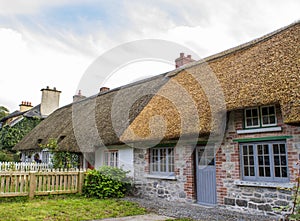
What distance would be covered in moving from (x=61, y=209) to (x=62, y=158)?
730 centimetres

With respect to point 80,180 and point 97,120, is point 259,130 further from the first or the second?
point 97,120

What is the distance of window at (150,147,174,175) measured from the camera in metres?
9.71

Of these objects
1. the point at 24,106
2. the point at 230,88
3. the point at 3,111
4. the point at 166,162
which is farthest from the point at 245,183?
the point at 3,111

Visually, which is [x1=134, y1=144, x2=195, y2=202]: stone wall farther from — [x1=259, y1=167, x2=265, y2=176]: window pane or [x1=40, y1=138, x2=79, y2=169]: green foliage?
[x1=40, y1=138, x2=79, y2=169]: green foliage

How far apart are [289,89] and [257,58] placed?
2407 millimetres

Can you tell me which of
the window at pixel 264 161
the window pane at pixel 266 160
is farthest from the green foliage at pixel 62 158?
the window pane at pixel 266 160

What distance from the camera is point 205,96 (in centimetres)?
877

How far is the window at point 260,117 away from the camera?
7.26 metres

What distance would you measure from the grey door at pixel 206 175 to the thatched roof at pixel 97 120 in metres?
3.47

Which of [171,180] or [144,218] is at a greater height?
[171,180]

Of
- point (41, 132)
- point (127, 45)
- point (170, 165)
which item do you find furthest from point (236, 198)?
point (41, 132)

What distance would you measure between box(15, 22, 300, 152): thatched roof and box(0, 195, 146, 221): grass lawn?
97.2 inches

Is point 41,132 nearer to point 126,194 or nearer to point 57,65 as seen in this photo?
point 57,65

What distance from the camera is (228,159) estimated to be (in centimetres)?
789
